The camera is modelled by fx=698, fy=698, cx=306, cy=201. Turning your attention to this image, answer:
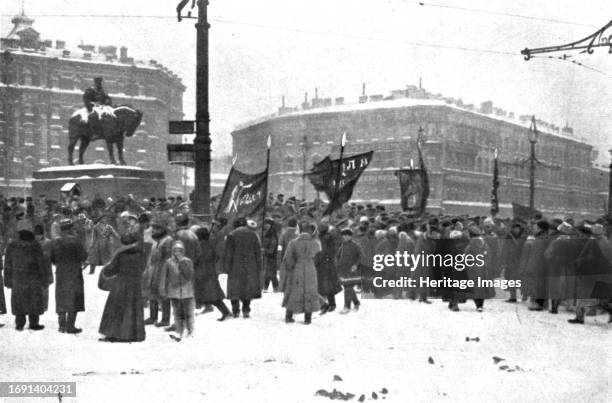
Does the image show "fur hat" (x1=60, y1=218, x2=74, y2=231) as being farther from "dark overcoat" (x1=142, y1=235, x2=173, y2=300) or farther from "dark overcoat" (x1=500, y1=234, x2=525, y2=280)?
"dark overcoat" (x1=500, y1=234, x2=525, y2=280)

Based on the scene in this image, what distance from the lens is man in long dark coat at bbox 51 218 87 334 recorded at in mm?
9336

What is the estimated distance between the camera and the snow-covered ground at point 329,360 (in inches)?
270

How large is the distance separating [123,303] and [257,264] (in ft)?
8.32

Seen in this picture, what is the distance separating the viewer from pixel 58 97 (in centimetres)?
5984

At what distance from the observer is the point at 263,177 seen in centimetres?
1166

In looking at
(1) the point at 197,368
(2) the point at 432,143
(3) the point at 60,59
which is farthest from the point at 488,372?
(3) the point at 60,59

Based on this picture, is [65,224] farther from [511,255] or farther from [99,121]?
[99,121]

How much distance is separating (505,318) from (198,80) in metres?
6.36

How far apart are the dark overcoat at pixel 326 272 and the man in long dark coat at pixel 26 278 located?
13.7ft

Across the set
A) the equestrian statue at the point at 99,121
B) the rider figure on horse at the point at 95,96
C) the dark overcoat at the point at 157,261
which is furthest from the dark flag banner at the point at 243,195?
the rider figure on horse at the point at 95,96

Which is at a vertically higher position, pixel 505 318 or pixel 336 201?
pixel 336 201

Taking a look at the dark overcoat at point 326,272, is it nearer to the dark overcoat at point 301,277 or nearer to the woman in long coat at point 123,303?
the dark overcoat at point 301,277

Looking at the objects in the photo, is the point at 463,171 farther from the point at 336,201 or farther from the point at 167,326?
the point at 167,326

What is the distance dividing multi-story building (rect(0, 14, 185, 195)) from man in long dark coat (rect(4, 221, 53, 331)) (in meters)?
44.7
